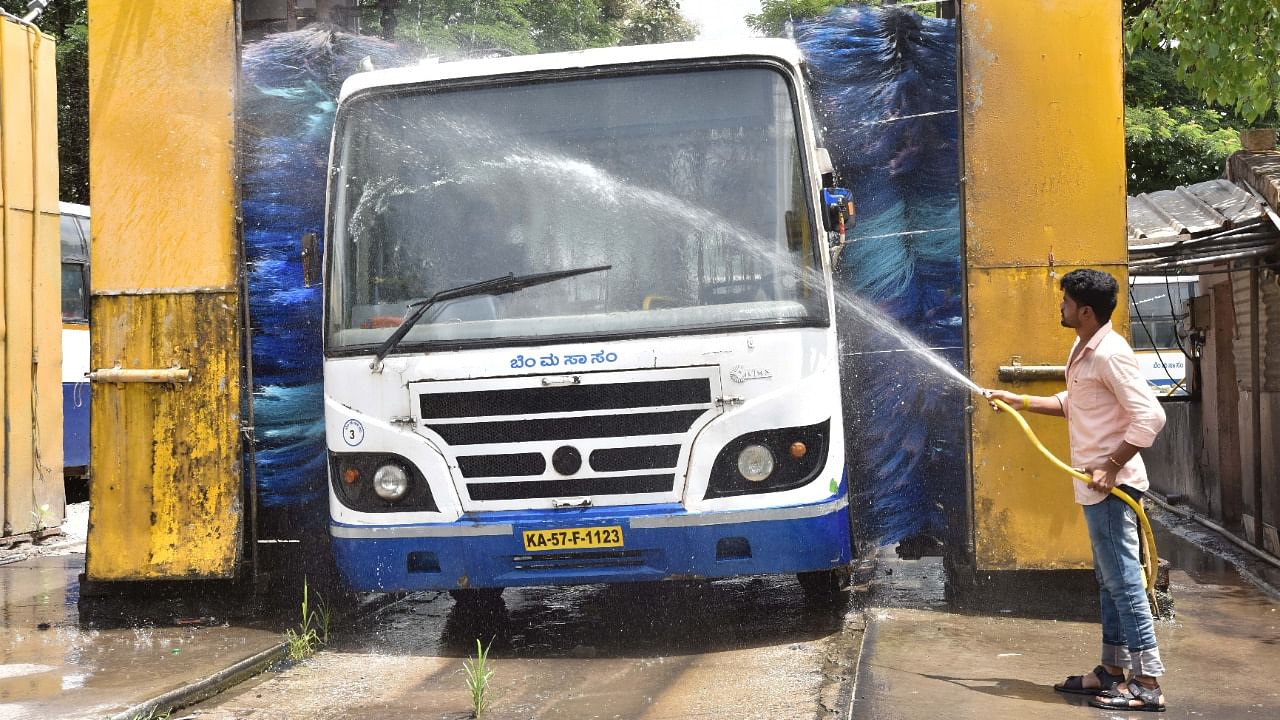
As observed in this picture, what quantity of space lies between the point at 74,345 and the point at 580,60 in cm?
1179

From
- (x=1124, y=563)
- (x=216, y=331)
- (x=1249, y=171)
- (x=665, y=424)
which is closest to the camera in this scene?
(x=1124, y=563)

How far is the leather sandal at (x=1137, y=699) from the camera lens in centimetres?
575

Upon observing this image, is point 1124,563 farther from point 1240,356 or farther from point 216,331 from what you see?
point 1240,356

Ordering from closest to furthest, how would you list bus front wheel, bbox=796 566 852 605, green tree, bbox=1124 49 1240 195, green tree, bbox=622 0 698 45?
bus front wheel, bbox=796 566 852 605 → green tree, bbox=1124 49 1240 195 → green tree, bbox=622 0 698 45

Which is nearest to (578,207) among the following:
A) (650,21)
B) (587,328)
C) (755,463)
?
(587,328)

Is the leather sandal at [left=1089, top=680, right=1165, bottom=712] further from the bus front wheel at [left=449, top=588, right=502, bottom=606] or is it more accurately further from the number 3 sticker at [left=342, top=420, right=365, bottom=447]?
the bus front wheel at [left=449, top=588, right=502, bottom=606]

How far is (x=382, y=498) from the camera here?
23.8 ft

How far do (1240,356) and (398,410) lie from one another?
23.4ft

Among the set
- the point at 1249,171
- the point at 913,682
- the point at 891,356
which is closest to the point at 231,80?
the point at 891,356

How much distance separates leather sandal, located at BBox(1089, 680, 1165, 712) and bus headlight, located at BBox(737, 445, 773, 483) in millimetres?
1907

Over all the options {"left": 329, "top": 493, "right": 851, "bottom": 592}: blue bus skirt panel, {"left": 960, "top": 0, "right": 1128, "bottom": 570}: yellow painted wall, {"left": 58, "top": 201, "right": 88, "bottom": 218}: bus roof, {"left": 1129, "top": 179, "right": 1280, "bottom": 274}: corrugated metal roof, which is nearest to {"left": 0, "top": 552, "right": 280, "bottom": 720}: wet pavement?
{"left": 329, "top": 493, "right": 851, "bottom": 592}: blue bus skirt panel

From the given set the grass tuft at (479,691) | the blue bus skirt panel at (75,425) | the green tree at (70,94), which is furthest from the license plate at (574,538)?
the green tree at (70,94)

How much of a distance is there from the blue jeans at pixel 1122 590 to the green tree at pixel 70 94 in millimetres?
22604

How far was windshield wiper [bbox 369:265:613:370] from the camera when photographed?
23.2ft
